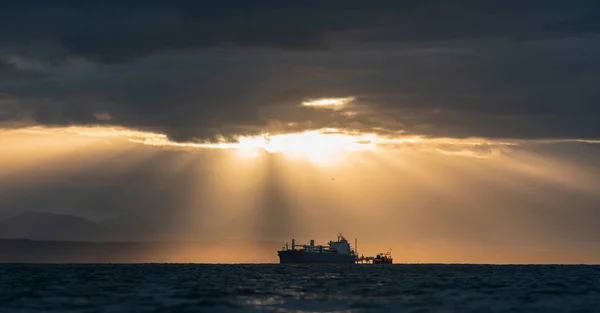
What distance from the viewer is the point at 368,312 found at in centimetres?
10825

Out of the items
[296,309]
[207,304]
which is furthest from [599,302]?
[207,304]

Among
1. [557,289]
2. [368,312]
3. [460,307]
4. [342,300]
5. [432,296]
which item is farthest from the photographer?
[557,289]

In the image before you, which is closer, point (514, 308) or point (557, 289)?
point (514, 308)

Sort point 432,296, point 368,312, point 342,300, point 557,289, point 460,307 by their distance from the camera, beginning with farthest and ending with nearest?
point 557,289
point 432,296
point 342,300
point 460,307
point 368,312

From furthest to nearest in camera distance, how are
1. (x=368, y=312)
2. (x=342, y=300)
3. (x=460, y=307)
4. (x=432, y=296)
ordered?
(x=432, y=296)
(x=342, y=300)
(x=460, y=307)
(x=368, y=312)

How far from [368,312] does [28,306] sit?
40800mm

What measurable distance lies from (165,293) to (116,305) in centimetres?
2675

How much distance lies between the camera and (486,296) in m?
139

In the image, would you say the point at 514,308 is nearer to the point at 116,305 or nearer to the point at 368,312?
the point at 368,312

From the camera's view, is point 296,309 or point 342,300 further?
point 342,300

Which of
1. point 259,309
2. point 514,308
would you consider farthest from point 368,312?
point 514,308

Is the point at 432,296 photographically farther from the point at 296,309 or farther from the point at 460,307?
the point at 296,309

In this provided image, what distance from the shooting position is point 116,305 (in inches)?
4417

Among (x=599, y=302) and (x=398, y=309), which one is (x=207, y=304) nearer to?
(x=398, y=309)
